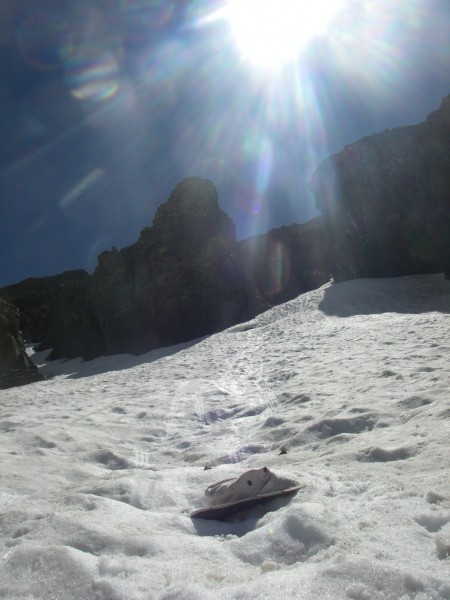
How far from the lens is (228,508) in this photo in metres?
3.96

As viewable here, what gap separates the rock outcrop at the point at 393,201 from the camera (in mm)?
25125

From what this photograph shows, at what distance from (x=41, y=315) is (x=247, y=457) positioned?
61397mm

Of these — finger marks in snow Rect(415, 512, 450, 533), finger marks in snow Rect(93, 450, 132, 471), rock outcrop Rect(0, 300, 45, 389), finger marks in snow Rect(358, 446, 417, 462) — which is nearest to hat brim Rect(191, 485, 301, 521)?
finger marks in snow Rect(415, 512, 450, 533)

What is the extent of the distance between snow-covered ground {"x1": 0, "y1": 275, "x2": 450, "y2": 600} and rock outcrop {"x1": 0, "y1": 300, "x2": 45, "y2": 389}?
11.3 meters

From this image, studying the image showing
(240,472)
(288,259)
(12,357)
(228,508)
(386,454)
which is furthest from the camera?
(288,259)

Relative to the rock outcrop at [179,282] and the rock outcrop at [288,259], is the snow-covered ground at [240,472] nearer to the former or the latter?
the rock outcrop at [179,282]

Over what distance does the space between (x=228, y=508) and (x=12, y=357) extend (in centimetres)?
2281

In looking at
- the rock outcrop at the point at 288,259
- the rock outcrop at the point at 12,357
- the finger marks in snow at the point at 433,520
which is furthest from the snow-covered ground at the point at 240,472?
the rock outcrop at the point at 288,259

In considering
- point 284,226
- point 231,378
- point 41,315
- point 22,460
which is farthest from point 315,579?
point 41,315

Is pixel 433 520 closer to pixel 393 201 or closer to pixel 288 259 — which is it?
pixel 393 201

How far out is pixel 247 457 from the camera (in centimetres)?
640

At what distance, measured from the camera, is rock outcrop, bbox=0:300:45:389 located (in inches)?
894

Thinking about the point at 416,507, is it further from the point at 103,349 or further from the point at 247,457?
the point at 103,349

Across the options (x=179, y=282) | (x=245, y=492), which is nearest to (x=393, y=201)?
(x=179, y=282)
